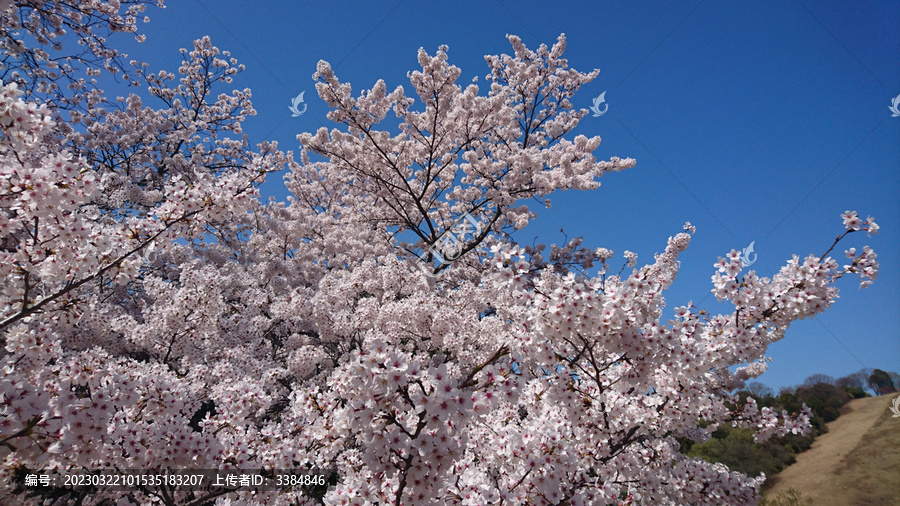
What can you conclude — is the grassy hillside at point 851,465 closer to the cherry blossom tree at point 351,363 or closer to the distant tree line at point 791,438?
the distant tree line at point 791,438

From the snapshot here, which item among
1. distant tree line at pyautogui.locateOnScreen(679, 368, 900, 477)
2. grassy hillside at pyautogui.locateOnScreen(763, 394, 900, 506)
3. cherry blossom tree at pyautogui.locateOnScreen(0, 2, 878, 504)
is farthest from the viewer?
distant tree line at pyautogui.locateOnScreen(679, 368, 900, 477)

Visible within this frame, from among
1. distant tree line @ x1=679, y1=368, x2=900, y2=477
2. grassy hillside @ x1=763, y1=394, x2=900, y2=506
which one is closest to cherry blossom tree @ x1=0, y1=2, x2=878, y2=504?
distant tree line @ x1=679, y1=368, x2=900, y2=477

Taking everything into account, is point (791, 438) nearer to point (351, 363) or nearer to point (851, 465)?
point (851, 465)

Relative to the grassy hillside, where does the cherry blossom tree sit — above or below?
above

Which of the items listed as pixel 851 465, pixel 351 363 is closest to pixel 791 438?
pixel 851 465

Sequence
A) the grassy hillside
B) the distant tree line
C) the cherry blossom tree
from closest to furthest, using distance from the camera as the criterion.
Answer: the cherry blossom tree, the grassy hillside, the distant tree line

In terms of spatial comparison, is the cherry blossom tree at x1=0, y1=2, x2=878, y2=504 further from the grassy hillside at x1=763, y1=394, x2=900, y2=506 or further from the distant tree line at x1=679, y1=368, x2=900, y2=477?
the grassy hillside at x1=763, y1=394, x2=900, y2=506

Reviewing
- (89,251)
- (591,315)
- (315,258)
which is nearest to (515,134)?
(315,258)

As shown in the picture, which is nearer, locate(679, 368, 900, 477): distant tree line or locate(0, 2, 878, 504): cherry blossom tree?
locate(0, 2, 878, 504): cherry blossom tree

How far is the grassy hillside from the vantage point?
5488mm

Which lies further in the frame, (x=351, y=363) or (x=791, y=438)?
(x=791, y=438)

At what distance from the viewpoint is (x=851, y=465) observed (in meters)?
6.01

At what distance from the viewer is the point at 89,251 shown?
10.7ft

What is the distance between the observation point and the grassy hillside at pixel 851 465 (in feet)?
18.0
